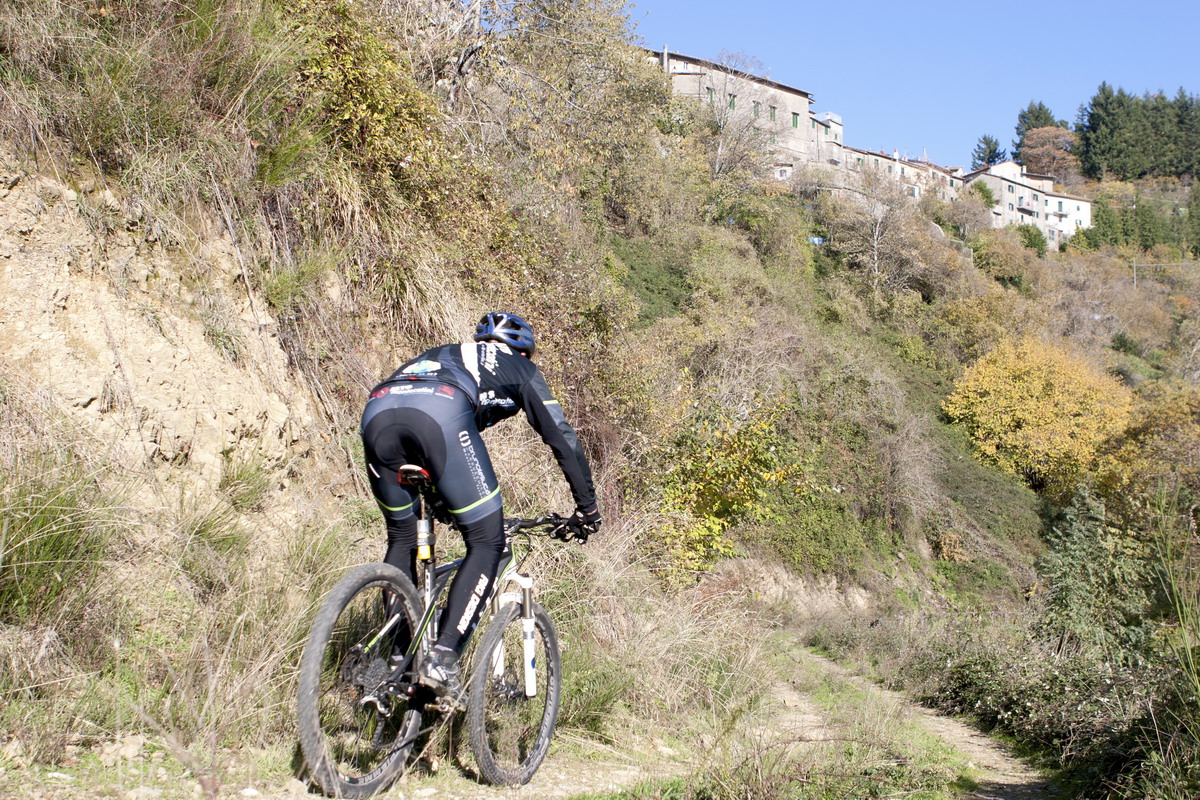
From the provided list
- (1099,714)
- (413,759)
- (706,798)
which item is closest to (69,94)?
(413,759)

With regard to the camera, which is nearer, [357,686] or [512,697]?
[357,686]

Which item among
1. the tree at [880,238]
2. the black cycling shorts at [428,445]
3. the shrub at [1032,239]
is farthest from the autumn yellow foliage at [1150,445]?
the shrub at [1032,239]

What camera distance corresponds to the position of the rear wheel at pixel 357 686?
3041 mm

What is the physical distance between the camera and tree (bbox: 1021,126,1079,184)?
→ 102250 mm

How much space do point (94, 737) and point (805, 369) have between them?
25159mm

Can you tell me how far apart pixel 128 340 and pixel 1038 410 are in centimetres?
3469

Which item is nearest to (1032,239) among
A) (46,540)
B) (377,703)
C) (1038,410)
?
(1038,410)

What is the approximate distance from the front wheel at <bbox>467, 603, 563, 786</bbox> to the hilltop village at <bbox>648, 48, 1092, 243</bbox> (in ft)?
102

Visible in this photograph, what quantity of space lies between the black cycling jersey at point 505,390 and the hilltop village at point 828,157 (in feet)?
101

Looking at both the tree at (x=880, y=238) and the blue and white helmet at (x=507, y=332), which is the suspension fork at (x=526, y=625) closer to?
the blue and white helmet at (x=507, y=332)

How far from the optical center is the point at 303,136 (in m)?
7.78

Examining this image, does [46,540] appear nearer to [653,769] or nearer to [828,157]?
[653,769]

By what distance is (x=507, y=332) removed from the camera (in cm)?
404

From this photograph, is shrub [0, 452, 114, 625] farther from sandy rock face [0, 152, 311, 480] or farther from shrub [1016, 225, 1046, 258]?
shrub [1016, 225, 1046, 258]
